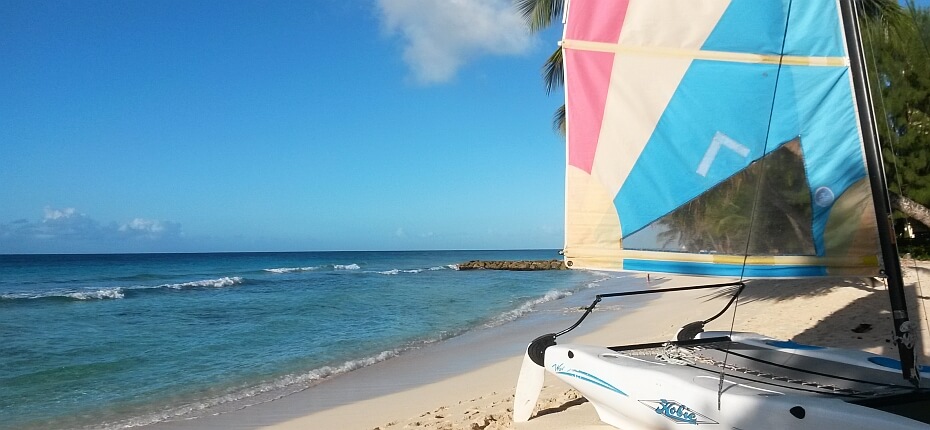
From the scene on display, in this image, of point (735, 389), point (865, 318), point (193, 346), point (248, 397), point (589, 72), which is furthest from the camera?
point (193, 346)

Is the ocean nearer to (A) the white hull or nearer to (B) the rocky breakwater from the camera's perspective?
(A) the white hull

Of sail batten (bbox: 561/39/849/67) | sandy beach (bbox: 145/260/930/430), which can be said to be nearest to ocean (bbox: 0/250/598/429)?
sandy beach (bbox: 145/260/930/430)

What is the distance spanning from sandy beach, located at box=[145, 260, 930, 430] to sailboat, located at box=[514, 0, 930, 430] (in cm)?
97

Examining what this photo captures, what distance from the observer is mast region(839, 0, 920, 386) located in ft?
10.9

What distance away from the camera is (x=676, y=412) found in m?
3.51

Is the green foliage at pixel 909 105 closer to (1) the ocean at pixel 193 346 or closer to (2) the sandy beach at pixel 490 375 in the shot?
(2) the sandy beach at pixel 490 375

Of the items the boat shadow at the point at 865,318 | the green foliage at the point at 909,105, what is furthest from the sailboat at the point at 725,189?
the green foliage at the point at 909,105

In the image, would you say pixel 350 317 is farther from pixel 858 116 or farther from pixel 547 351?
pixel 858 116

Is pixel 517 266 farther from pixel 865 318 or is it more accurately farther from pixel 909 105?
pixel 865 318

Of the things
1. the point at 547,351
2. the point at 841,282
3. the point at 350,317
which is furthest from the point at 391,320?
the point at 547,351

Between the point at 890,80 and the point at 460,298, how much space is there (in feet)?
43.5

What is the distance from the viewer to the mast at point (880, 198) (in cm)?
332

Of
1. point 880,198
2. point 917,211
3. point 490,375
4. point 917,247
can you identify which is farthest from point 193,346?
point 917,247

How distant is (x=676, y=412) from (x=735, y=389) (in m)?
0.35
